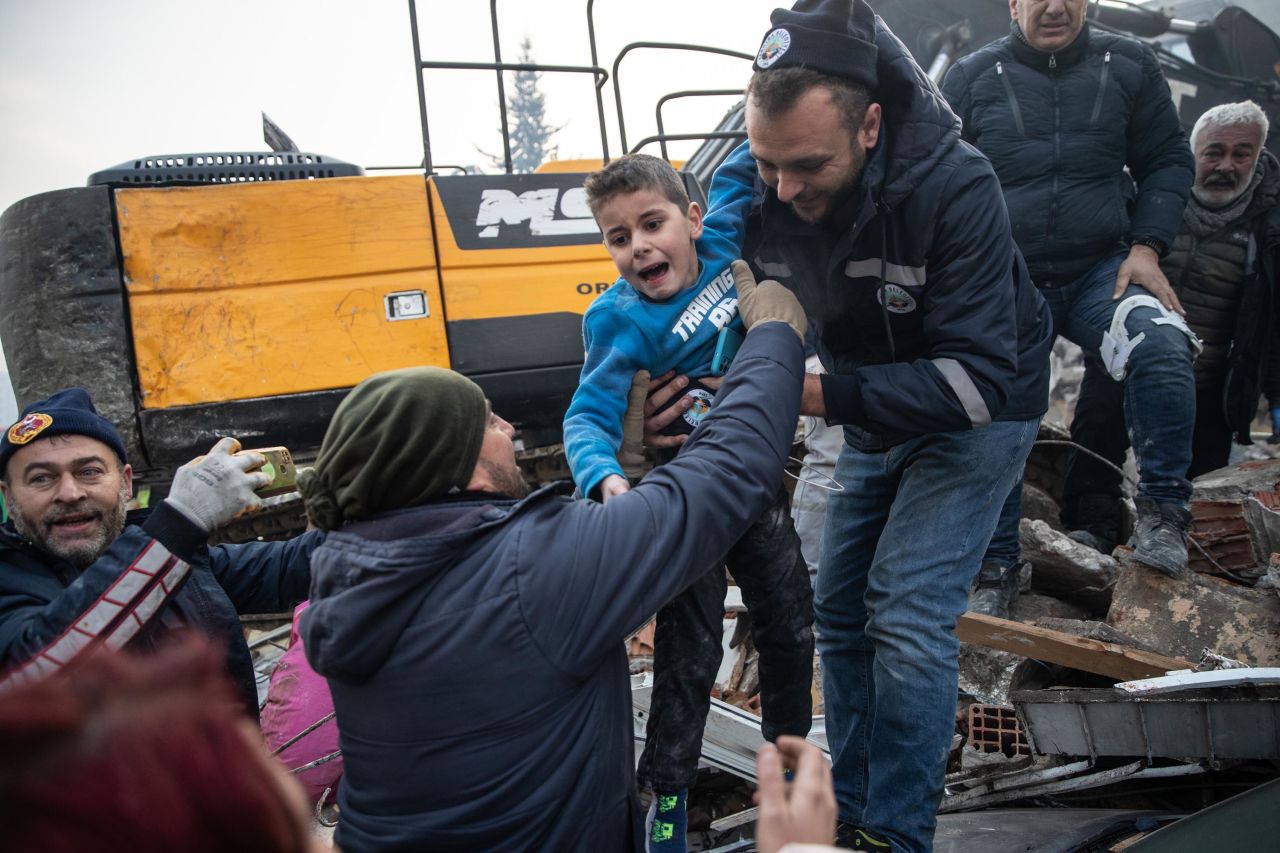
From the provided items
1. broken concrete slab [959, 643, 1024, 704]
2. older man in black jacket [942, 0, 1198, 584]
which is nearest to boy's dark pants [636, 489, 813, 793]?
broken concrete slab [959, 643, 1024, 704]

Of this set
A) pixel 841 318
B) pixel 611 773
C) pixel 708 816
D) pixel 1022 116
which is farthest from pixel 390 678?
pixel 1022 116

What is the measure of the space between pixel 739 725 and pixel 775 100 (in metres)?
2.17

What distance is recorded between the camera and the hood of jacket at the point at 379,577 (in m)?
1.54

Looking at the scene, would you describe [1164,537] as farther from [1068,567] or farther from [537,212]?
[537,212]

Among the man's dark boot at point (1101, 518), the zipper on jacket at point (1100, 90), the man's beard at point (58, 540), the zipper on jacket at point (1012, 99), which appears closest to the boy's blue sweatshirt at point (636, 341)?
the man's beard at point (58, 540)

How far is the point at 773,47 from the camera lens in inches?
84.4

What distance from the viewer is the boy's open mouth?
2455mm

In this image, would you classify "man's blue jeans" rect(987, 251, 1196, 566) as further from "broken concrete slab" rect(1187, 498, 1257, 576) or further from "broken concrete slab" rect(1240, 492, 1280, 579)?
"broken concrete slab" rect(1240, 492, 1280, 579)

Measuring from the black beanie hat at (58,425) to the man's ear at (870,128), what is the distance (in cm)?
240

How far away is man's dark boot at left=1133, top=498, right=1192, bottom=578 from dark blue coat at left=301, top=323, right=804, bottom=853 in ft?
8.49

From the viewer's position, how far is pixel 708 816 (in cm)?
341

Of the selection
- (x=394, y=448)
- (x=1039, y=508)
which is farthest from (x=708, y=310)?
(x=1039, y=508)

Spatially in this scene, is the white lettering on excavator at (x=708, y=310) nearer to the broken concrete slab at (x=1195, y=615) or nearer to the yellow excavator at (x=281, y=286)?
the broken concrete slab at (x=1195, y=615)

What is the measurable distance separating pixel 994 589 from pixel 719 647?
1681 mm
